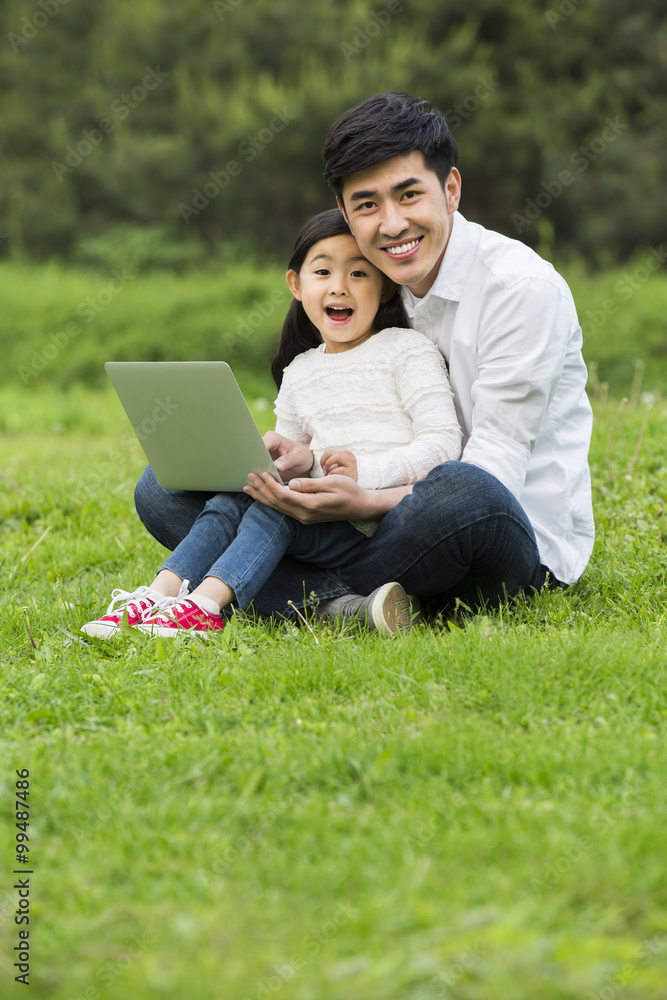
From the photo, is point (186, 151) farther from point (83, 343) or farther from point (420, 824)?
point (420, 824)

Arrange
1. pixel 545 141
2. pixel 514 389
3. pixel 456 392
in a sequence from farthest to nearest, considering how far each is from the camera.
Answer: pixel 545 141
pixel 456 392
pixel 514 389

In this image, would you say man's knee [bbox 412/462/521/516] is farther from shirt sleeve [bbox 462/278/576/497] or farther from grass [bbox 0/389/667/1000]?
grass [bbox 0/389/667/1000]

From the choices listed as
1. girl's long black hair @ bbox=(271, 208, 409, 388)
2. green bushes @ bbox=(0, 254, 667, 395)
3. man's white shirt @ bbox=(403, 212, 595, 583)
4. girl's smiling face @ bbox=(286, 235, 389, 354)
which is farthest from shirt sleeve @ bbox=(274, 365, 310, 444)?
green bushes @ bbox=(0, 254, 667, 395)

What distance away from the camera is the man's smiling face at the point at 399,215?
2.95 metres

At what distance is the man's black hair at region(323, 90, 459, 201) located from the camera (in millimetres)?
2906

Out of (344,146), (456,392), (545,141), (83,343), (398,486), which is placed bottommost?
(83,343)

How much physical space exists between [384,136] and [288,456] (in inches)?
39.0

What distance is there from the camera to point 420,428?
3004 millimetres

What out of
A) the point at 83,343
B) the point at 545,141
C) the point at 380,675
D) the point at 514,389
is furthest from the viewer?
the point at 545,141

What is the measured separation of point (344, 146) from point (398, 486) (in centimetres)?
103

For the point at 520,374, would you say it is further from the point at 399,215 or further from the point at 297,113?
the point at 297,113

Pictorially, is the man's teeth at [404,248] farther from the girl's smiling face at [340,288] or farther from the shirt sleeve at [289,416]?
the shirt sleeve at [289,416]

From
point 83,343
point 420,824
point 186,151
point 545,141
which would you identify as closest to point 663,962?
point 420,824

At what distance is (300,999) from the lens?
4.75 ft
